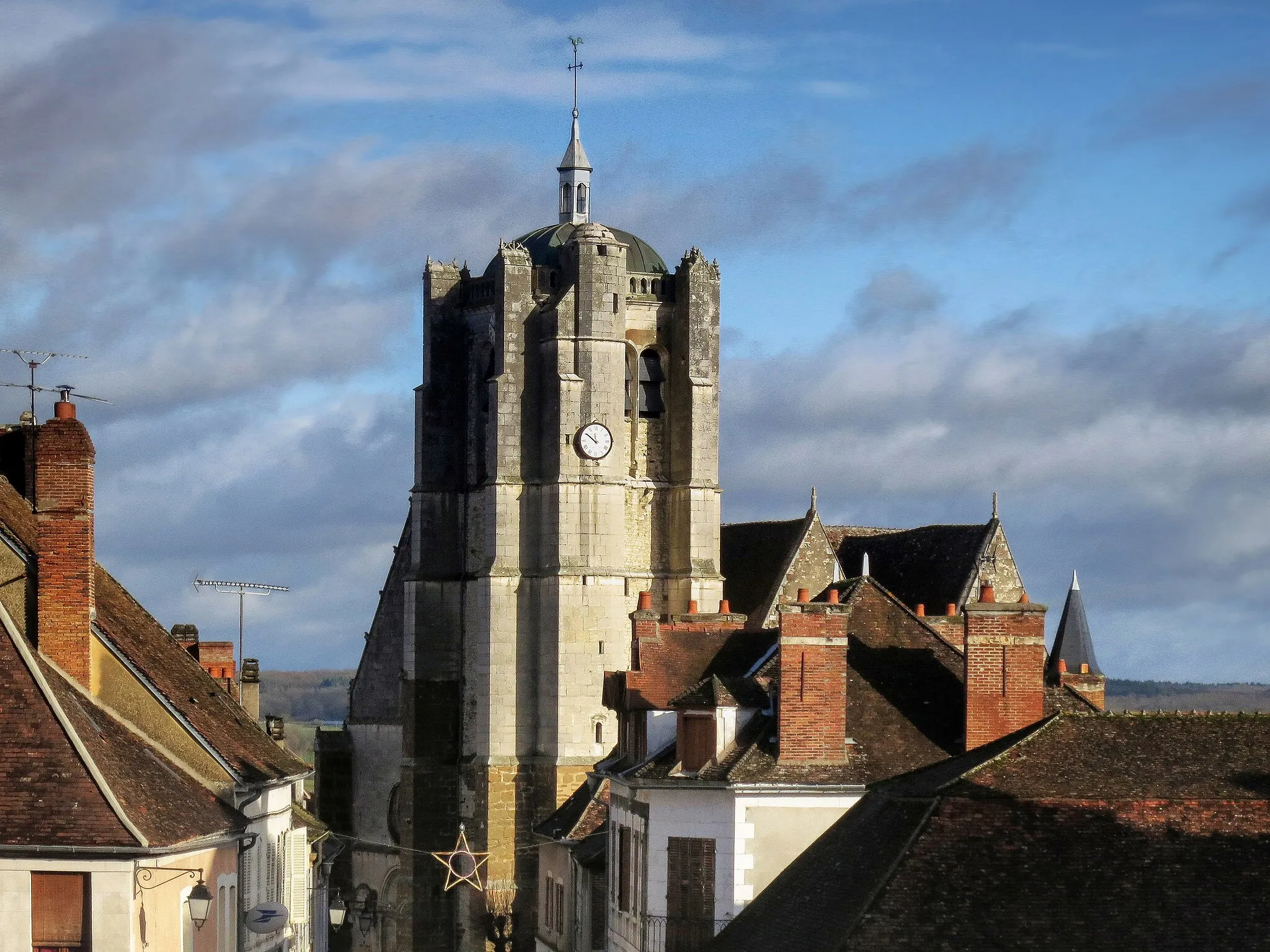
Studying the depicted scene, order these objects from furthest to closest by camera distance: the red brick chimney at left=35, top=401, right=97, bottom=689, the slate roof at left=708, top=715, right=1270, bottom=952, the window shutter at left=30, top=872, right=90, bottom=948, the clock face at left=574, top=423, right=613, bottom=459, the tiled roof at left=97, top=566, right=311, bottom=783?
the clock face at left=574, top=423, right=613, bottom=459 < the tiled roof at left=97, top=566, right=311, bottom=783 < the red brick chimney at left=35, top=401, right=97, bottom=689 < the window shutter at left=30, top=872, right=90, bottom=948 < the slate roof at left=708, top=715, right=1270, bottom=952

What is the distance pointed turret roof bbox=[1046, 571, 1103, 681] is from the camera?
75312 mm

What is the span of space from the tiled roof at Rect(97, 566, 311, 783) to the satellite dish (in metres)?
2.41

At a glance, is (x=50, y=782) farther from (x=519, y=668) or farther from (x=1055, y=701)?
(x=519, y=668)

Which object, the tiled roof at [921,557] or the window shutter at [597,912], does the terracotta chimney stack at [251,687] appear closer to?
the window shutter at [597,912]

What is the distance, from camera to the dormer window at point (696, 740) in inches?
1323

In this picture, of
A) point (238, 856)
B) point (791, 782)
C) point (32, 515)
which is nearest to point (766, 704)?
point (791, 782)

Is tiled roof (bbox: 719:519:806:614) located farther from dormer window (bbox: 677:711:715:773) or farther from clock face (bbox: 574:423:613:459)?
dormer window (bbox: 677:711:715:773)

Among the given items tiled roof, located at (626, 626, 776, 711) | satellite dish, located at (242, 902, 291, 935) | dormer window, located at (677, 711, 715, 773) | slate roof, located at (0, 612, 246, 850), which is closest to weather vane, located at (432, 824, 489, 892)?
tiled roof, located at (626, 626, 776, 711)

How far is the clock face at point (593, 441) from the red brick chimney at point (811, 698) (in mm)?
39616

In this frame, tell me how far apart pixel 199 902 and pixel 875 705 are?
9700 millimetres

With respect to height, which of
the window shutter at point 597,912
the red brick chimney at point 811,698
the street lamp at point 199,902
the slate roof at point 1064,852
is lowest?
the window shutter at point 597,912

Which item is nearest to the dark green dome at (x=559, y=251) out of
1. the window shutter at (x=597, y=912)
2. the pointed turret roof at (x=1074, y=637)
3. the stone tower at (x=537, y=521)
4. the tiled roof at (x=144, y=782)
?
the stone tower at (x=537, y=521)

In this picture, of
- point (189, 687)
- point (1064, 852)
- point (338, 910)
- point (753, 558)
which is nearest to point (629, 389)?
point (753, 558)

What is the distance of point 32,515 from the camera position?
1293 inches
